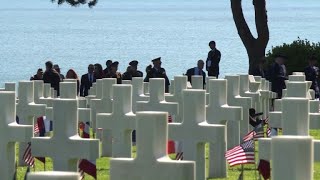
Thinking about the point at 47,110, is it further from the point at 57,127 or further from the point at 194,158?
the point at 57,127

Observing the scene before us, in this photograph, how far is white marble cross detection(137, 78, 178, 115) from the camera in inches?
497

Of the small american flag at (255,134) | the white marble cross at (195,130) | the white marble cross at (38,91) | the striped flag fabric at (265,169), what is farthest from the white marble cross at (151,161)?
the white marble cross at (38,91)

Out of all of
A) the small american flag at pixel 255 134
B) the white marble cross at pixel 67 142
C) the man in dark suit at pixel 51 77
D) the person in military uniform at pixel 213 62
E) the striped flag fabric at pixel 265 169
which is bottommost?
the striped flag fabric at pixel 265 169

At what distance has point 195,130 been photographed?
9.73 meters

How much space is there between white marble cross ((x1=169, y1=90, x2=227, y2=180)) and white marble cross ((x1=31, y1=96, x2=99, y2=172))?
3.91 feet

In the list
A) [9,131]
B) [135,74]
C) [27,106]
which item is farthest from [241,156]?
[135,74]

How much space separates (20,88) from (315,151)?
16.9 feet

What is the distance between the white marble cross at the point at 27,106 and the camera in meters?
12.6

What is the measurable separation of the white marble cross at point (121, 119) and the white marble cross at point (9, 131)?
1.37 metres

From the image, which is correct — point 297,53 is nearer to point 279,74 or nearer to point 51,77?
point 279,74

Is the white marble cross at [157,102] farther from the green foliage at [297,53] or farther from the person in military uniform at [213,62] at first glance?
the green foliage at [297,53]

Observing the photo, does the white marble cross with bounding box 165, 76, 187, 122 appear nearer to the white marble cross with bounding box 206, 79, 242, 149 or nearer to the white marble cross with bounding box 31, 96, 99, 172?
the white marble cross with bounding box 206, 79, 242, 149

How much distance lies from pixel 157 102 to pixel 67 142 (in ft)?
13.1

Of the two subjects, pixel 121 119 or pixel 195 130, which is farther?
pixel 121 119
